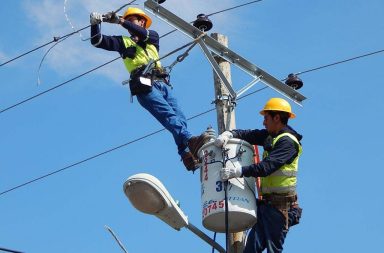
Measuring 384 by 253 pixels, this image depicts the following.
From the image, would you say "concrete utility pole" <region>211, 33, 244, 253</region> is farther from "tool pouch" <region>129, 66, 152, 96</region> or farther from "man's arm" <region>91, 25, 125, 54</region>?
"man's arm" <region>91, 25, 125, 54</region>

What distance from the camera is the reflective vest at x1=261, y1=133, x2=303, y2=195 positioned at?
7.18 metres

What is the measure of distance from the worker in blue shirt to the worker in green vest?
129cm

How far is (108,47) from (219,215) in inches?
103

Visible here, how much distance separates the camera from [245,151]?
7246 millimetres

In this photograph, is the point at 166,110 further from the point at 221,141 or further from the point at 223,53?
the point at 221,141

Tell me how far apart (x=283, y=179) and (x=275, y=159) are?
238mm

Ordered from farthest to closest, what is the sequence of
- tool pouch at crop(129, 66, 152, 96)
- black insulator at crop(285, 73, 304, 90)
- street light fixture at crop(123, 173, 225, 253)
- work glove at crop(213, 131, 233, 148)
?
1. black insulator at crop(285, 73, 304, 90)
2. tool pouch at crop(129, 66, 152, 96)
3. work glove at crop(213, 131, 233, 148)
4. street light fixture at crop(123, 173, 225, 253)

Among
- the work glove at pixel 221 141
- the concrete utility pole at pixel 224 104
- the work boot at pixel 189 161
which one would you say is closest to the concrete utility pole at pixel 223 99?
the concrete utility pole at pixel 224 104

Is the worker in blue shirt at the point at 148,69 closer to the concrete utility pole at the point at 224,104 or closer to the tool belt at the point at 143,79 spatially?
the tool belt at the point at 143,79

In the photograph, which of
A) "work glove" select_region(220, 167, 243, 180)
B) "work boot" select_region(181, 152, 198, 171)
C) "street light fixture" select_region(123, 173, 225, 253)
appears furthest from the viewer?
"work boot" select_region(181, 152, 198, 171)

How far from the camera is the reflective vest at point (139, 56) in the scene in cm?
902

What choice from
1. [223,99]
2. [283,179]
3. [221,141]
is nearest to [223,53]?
[223,99]

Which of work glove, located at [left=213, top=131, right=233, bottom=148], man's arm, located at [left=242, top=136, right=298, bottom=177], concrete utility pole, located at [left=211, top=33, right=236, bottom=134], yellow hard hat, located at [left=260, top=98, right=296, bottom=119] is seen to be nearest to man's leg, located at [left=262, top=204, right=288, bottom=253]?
Result: man's arm, located at [left=242, top=136, right=298, bottom=177]

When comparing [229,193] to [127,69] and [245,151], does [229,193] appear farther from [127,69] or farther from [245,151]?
[127,69]
